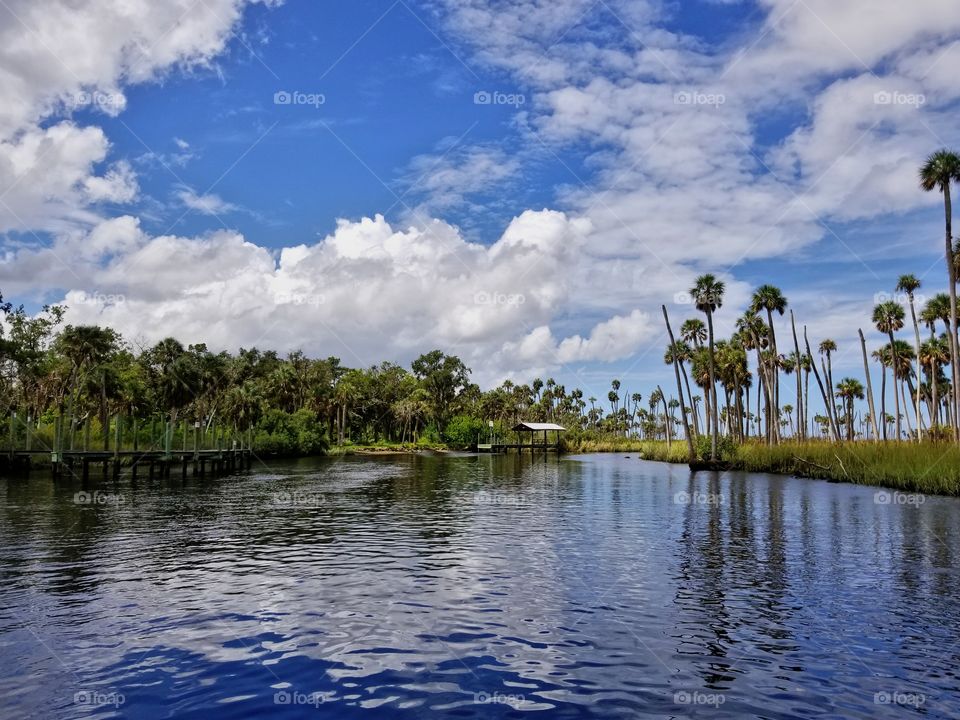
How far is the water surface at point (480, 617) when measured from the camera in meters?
10.8

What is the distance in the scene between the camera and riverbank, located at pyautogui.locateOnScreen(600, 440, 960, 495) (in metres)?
41.1

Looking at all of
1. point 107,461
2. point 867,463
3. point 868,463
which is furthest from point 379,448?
point 868,463

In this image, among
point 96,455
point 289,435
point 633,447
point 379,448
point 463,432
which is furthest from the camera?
point 633,447

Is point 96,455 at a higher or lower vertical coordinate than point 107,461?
higher

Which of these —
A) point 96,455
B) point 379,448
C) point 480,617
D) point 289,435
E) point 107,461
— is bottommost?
point 379,448

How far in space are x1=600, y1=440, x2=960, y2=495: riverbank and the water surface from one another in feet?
41.6

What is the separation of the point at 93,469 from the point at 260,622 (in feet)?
204

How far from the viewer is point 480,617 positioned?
15133 mm

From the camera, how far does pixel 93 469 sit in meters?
66.5

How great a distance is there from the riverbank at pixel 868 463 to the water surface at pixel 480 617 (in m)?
12.7

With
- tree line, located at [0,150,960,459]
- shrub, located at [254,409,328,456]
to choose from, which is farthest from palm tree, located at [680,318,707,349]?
shrub, located at [254,409,328,456]

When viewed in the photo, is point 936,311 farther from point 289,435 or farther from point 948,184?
point 289,435

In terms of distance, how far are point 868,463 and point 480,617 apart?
152 feet

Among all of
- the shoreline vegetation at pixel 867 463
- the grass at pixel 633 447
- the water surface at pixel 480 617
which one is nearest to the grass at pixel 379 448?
the grass at pixel 633 447
